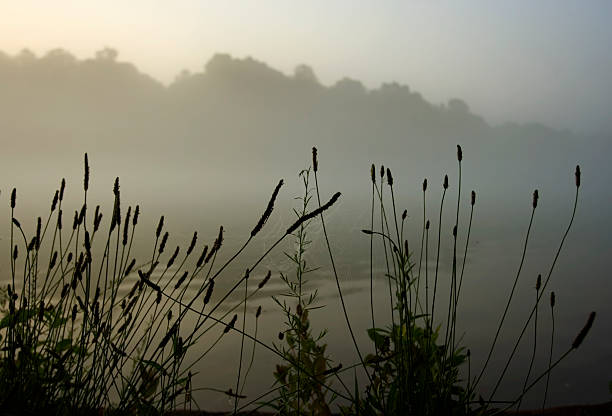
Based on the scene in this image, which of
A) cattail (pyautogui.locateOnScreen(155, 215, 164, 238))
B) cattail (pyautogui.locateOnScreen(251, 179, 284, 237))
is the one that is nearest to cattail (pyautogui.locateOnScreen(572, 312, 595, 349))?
cattail (pyautogui.locateOnScreen(251, 179, 284, 237))

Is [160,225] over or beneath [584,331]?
over

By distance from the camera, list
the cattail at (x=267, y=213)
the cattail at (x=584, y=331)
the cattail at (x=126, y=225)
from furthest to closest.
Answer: the cattail at (x=126, y=225) → the cattail at (x=584, y=331) → the cattail at (x=267, y=213)

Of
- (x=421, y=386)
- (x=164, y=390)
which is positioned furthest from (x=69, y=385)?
(x=421, y=386)

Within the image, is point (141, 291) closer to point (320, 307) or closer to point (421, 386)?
point (320, 307)

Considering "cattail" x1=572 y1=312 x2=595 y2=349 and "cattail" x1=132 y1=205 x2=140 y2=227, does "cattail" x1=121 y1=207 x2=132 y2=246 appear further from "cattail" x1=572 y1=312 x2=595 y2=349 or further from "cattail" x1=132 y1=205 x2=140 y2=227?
"cattail" x1=572 y1=312 x2=595 y2=349

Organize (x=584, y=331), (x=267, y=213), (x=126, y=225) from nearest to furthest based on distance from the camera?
(x=267, y=213)
(x=584, y=331)
(x=126, y=225)

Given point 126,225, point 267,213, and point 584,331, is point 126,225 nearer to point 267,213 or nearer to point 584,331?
point 267,213

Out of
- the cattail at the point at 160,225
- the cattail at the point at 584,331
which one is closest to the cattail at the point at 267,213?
the cattail at the point at 160,225

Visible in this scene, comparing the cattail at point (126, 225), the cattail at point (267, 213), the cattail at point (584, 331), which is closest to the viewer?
the cattail at point (267, 213)

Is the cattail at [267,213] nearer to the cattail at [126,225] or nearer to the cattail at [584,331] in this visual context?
the cattail at [126,225]

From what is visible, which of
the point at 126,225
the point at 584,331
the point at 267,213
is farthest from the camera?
the point at 126,225

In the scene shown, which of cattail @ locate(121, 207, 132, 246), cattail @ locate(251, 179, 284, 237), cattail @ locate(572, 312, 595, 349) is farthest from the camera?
cattail @ locate(121, 207, 132, 246)

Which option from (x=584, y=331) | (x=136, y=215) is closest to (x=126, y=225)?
(x=136, y=215)

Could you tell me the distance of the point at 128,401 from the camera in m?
2.23
